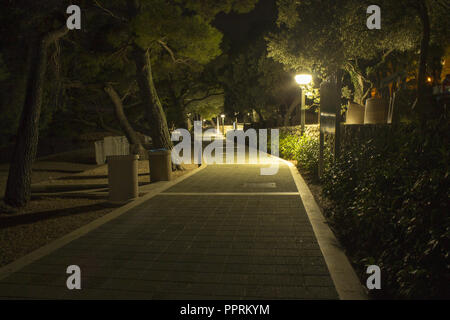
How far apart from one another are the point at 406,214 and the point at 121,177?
6015 millimetres

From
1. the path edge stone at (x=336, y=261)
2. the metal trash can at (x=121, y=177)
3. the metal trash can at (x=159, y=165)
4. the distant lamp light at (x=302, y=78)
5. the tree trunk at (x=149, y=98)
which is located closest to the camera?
the path edge stone at (x=336, y=261)

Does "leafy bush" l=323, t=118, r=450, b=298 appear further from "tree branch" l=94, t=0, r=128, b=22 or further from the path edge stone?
"tree branch" l=94, t=0, r=128, b=22

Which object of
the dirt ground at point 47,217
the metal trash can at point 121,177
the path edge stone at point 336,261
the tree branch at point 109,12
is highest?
the tree branch at point 109,12

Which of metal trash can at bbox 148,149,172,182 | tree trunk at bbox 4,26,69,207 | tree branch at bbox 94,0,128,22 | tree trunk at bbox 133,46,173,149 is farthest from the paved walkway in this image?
tree branch at bbox 94,0,128,22

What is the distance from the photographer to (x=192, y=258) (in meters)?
4.64

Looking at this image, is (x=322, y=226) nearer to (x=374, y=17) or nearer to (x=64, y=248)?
(x=64, y=248)

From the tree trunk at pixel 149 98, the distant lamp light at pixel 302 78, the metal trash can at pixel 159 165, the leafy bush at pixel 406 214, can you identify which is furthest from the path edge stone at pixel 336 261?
the distant lamp light at pixel 302 78

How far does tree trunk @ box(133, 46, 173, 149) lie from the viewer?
520 inches

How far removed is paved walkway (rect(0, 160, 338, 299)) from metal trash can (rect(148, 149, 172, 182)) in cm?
343

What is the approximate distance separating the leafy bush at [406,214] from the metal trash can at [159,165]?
6.57 meters

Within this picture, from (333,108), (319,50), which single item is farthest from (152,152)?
(319,50)

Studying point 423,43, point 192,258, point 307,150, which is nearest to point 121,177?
point 192,258

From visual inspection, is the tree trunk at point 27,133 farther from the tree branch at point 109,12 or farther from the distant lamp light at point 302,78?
the distant lamp light at point 302,78

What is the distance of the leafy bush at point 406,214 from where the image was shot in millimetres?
3338
